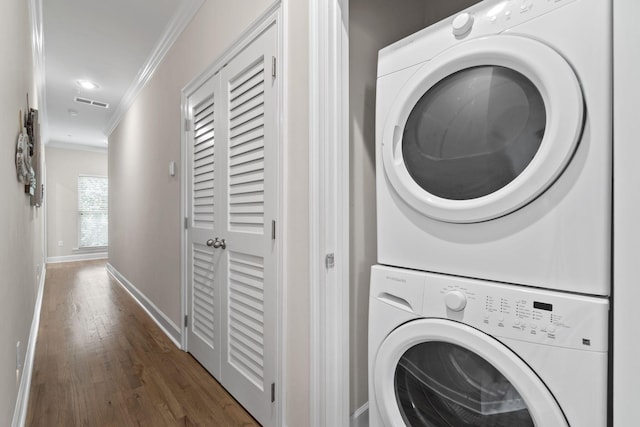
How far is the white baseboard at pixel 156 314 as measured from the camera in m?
2.41

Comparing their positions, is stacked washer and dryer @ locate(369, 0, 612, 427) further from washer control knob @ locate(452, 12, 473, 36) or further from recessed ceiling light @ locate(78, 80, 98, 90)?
recessed ceiling light @ locate(78, 80, 98, 90)

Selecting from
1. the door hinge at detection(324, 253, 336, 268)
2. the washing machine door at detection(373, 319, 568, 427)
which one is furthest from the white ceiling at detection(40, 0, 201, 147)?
the washing machine door at detection(373, 319, 568, 427)

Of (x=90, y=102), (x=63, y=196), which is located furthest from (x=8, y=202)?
(x=63, y=196)

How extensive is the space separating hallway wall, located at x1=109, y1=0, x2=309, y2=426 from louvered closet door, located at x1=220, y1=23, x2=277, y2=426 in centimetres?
15

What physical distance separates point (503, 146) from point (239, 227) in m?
1.31

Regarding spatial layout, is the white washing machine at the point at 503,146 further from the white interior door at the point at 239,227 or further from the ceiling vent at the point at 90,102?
the ceiling vent at the point at 90,102

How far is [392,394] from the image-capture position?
96cm

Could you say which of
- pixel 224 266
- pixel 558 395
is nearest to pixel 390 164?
pixel 558 395

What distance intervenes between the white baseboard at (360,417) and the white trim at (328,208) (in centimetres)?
18

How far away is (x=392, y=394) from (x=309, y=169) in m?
0.85

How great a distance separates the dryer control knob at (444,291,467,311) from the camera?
0.82 metres

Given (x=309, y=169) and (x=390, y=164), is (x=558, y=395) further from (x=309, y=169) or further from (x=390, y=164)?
(x=309, y=169)

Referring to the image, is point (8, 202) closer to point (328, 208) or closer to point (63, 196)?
point (328, 208)

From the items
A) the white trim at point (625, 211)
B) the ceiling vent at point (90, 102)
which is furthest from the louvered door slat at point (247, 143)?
the ceiling vent at point (90, 102)
